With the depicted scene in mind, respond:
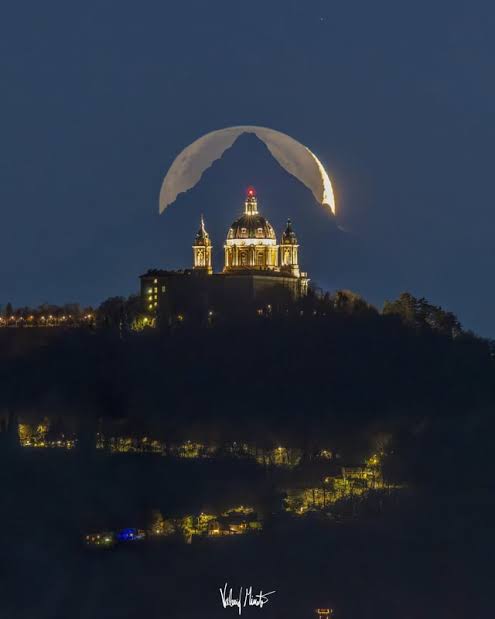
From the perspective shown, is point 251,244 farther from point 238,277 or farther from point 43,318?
point 43,318

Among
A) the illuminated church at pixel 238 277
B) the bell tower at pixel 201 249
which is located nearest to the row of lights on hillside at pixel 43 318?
the illuminated church at pixel 238 277

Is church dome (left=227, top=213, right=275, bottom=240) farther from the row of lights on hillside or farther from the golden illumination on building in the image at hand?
the row of lights on hillside

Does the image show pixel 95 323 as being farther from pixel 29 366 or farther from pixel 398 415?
pixel 398 415

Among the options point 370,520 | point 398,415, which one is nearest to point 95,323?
point 398,415

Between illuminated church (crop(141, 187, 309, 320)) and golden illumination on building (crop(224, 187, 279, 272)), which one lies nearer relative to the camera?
illuminated church (crop(141, 187, 309, 320))

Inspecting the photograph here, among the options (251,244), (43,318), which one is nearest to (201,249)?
(251,244)

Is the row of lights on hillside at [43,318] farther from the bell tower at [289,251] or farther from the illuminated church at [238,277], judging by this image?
the bell tower at [289,251]

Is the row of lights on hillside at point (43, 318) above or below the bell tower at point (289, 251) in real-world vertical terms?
below

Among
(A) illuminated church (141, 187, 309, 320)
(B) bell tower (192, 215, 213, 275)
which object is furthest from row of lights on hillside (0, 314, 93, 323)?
(B) bell tower (192, 215, 213, 275)
